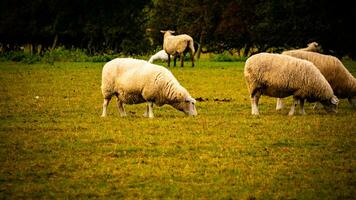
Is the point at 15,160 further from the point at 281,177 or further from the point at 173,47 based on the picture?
the point at 173,47

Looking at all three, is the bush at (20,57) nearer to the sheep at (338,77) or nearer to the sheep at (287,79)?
the sheep at (338,77)

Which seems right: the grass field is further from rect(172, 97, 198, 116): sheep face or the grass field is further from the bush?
the bush

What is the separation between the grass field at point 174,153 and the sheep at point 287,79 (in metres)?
0.52

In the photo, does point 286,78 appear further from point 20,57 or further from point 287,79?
point 20,57

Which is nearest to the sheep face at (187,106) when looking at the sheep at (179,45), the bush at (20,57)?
the sheep at (179,45)

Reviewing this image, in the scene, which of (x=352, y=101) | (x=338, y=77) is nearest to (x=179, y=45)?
(x=352, y=101)

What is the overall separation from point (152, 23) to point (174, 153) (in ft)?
164

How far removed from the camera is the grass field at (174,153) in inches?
379

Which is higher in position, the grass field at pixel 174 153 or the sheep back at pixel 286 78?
the sheep back at pixel 286 78

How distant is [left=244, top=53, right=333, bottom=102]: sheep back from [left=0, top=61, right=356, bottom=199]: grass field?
0.56 meters

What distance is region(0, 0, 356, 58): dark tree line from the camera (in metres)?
51.2

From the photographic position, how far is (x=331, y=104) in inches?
683

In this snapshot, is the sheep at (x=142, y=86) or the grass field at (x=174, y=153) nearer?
the grass field at (x=174, y=153)

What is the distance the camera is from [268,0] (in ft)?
176
